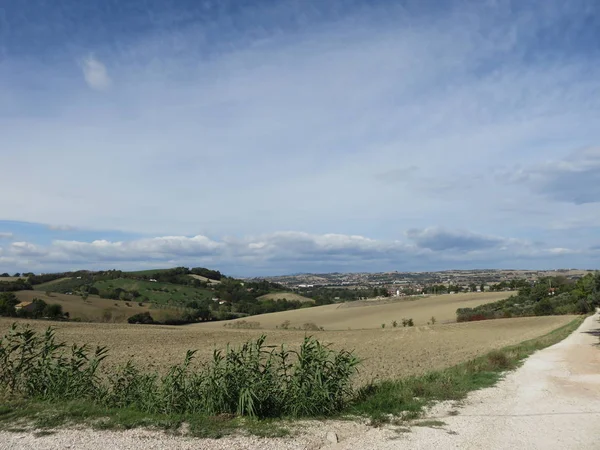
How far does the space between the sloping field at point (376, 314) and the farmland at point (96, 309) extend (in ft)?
38.5

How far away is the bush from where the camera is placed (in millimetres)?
79256

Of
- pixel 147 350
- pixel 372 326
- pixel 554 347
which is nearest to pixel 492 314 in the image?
pixel 372 326

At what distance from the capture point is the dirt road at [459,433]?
7.16 metres

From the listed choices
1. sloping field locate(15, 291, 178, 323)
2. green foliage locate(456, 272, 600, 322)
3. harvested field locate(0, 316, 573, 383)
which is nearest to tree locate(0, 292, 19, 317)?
sloping field locate(15, 291, 178, 323)

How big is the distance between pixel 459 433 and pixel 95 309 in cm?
8096

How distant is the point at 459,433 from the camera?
817cm

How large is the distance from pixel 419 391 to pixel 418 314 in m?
71.3

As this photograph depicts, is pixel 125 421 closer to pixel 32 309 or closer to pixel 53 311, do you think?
pixel 53 311

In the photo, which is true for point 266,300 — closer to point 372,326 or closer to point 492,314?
point 372,326

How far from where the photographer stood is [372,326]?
241 ft

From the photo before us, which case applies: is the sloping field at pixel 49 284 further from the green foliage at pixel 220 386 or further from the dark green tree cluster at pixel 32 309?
the green foliage at pixel 220 386

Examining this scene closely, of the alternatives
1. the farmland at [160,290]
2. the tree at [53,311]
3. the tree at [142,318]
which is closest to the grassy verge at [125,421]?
the tree at [53,311]

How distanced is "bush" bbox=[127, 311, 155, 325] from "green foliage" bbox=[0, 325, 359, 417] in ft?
241

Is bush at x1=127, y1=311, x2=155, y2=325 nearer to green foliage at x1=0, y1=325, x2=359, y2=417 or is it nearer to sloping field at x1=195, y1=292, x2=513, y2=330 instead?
sloping field at x1=195, y1=292, x2=513, y2=330
